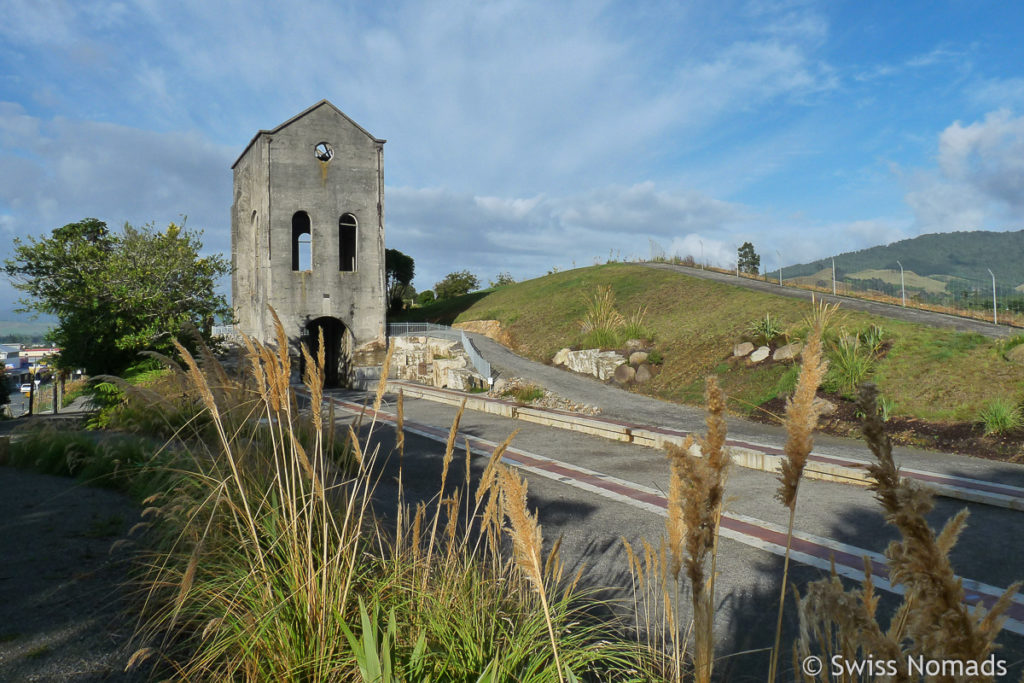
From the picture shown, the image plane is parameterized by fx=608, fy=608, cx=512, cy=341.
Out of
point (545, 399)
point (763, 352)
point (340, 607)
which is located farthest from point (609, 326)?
point (340, 607)

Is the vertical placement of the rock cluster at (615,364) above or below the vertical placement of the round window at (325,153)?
below

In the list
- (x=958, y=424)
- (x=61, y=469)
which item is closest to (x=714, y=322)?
(x=958, y=424)

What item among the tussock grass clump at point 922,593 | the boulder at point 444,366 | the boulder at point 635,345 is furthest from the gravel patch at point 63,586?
the boulder at point 635,345

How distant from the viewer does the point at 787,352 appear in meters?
13.4

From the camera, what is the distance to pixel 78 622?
126 inches

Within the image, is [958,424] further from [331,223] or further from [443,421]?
[331,223]

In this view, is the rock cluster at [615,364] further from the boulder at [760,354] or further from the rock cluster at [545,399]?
the boulder at [760,354]

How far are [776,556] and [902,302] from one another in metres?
17.3

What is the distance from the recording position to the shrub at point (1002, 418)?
865 cm

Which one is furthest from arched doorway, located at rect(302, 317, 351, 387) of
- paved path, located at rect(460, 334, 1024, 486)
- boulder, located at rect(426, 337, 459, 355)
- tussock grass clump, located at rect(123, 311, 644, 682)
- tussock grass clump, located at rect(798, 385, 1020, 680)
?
tussock grass clump, located at rect(798, 385, 1020, 680)

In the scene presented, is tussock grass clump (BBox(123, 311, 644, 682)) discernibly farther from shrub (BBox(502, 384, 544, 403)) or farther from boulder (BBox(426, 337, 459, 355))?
boulder (BBox(426, 337, 459, 355))

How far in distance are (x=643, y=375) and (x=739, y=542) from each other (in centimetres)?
1118

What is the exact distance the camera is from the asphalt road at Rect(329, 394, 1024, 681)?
3713mm

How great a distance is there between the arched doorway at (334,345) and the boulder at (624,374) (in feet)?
42.2
